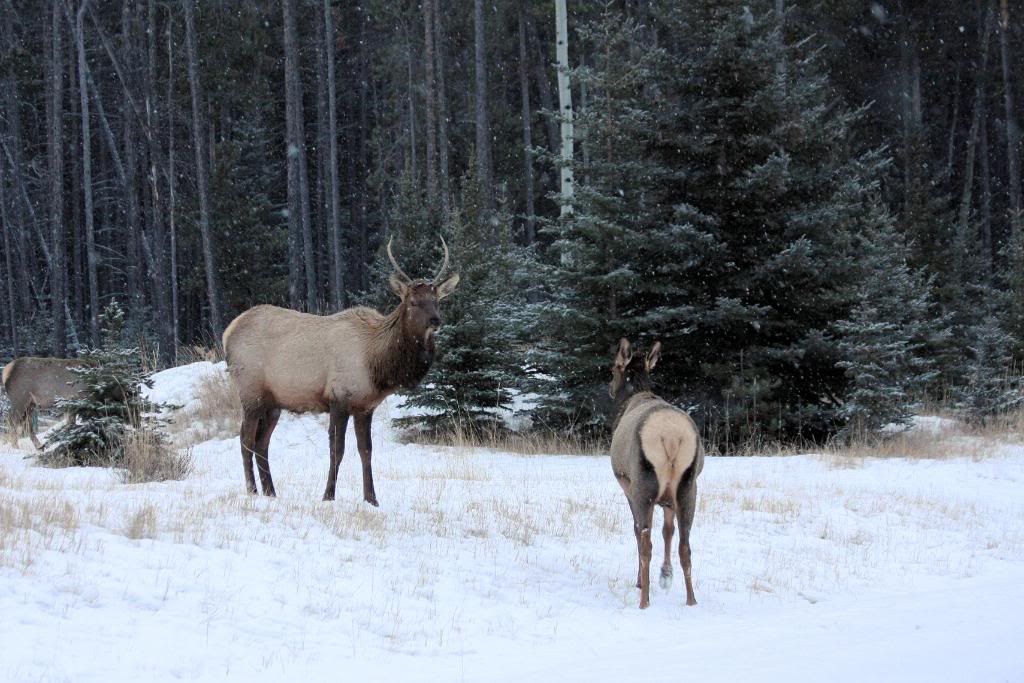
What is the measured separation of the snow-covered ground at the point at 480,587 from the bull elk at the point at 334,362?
68 cm

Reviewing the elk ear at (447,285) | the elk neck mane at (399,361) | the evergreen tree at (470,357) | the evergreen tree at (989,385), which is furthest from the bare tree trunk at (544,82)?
the elk neck mane at (399,361)

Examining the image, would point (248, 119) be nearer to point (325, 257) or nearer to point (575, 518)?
point (325, 257)

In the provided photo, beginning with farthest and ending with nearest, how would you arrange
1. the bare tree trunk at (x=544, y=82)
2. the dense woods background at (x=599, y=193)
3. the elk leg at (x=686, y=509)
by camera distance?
the bare tree trunk at (x=544, y=82)
the dense woods background at (x=599, y=193)
the elk leg at (x=686, y=509)

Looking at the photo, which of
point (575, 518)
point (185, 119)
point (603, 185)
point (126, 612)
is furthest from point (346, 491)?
point (185, 119)

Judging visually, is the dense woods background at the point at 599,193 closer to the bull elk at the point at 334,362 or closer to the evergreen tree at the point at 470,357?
the evergreen tree at the point at 470,357

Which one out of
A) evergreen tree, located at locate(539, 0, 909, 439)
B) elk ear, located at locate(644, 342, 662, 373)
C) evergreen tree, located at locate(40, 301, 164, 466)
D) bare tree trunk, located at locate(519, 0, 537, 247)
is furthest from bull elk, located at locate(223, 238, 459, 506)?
bare tree trunk, located at locate(519, 0, 537, 247)

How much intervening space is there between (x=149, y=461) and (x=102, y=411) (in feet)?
6.40

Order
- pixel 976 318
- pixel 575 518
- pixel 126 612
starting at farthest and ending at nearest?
pixel 976 318 → pixel 575 518 → pixel 126 612

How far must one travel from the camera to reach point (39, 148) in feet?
150

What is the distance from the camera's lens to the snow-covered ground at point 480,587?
17.5 ft

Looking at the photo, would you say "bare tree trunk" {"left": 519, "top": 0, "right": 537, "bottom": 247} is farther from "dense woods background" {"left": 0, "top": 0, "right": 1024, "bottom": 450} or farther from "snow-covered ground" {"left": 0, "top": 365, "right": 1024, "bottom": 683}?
"snow-covered ground" {"left": 0, "top": 365, "right": 1024, "bottom": 683}

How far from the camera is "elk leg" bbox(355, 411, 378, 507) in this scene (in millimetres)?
9305

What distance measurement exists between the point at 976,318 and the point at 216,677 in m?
24.3

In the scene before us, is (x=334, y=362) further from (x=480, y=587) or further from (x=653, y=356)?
(x=480, y=587)
